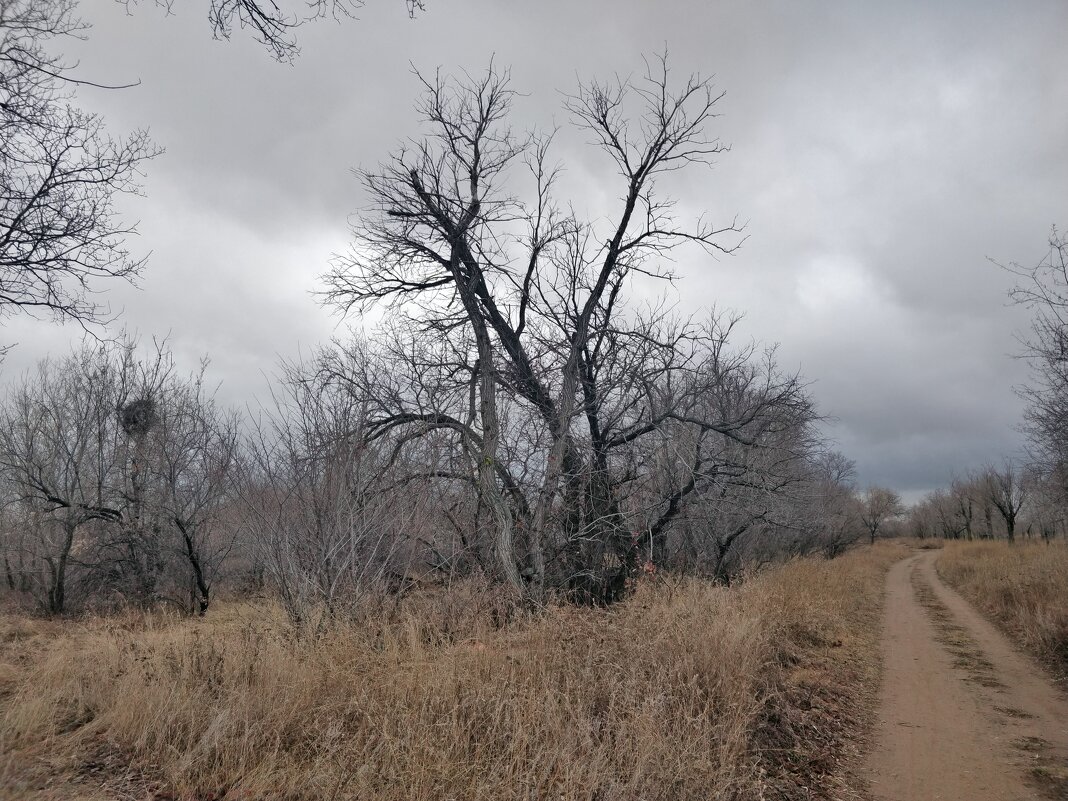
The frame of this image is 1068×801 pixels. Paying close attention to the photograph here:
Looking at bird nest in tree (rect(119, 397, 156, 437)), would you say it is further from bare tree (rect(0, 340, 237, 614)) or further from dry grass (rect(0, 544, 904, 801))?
dry grass (rect(0, 544, 904, 801))

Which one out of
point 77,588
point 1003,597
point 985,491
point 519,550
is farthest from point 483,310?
point 985,491

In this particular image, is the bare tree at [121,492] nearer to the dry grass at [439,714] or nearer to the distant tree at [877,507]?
the dry grass at [439,714]

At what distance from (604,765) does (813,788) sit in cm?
213

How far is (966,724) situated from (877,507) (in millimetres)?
74104

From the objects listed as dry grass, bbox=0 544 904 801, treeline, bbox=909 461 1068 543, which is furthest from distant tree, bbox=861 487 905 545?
dry grass, bbox=0 544 904 801

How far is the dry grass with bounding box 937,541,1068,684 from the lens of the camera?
9.88 meters

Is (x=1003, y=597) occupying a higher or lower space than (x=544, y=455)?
lower

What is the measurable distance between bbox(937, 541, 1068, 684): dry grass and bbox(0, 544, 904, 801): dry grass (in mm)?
4587

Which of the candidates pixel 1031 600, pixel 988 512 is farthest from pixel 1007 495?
pixel 1031 600

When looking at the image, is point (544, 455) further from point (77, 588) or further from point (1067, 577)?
point (77, 588)

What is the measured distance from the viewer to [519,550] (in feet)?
37.1

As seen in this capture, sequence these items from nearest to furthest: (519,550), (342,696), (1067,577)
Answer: (342,696)
(519,550)
(1067,577)

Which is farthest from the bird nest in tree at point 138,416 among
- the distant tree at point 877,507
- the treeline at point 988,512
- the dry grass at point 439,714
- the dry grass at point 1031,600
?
the distant tree at point 877,507

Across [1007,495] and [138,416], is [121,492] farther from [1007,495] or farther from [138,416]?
[1007,495]
